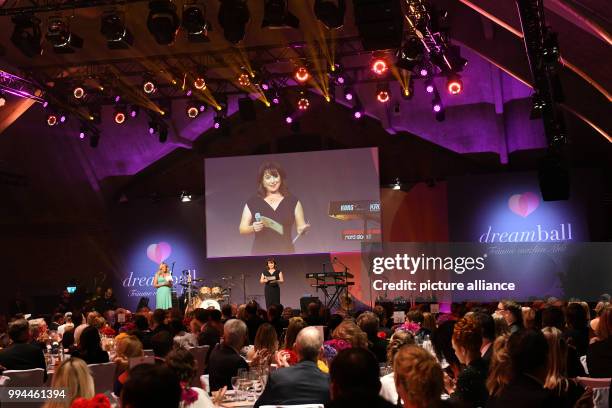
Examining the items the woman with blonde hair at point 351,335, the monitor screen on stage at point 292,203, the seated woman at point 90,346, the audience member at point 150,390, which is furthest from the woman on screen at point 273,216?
the audience member at point 150,390

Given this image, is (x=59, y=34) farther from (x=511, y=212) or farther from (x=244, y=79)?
(x=511, y=212)

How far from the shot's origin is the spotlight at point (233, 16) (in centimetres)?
952

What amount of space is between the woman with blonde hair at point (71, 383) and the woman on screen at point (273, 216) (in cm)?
1397

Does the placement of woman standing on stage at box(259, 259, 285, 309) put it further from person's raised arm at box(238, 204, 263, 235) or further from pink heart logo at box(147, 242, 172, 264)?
pink heart logo at box(147, 242, 172, 264)

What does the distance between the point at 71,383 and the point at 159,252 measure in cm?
1599

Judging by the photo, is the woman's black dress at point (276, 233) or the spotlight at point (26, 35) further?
the woman's black dress at point (276, 233)

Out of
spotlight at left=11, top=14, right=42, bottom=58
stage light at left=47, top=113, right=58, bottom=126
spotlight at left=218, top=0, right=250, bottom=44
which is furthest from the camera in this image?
stage light at left=47, top=113, right=58, bottom=126

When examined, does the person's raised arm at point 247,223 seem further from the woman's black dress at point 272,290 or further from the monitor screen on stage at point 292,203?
the woman's black dress at point 272,290

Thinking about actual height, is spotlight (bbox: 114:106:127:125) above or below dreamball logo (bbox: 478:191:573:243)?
above

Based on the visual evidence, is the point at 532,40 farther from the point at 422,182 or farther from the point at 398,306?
the point at 422,182

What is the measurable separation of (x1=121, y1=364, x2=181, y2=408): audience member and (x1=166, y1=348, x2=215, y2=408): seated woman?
1.47 m

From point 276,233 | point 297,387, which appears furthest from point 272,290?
point 297,387

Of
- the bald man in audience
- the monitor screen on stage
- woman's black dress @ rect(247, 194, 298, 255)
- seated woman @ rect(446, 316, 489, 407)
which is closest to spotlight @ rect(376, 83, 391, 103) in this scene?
the monitor screen on stage

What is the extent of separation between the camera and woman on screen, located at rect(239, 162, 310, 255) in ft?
57.3
